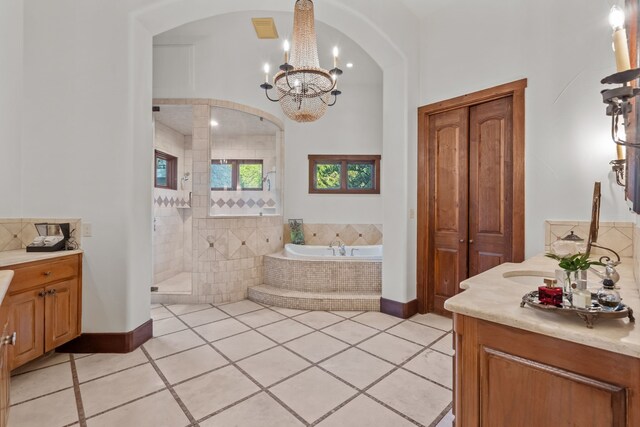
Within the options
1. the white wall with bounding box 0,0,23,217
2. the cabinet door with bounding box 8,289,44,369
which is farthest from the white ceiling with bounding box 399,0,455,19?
the cabinet door with bounding box 8,289,44,369

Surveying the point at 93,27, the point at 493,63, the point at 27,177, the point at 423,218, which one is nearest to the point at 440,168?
the point at 423,218

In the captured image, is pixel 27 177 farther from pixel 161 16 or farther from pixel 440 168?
pixel 440 168

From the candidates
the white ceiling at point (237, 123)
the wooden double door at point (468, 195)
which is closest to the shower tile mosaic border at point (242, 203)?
the white ceiling at point (237, 123)

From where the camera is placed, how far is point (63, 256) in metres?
2.31

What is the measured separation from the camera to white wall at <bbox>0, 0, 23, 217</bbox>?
2.40 m

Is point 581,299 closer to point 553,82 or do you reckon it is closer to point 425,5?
point 553,82

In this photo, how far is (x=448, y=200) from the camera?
130 inches

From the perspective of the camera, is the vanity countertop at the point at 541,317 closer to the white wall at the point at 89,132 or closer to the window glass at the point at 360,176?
the white wall at the point at 89,132

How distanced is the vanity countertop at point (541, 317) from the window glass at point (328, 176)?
391 cm

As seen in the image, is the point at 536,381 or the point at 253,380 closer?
the point at 536,381

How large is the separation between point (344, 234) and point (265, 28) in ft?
10.5

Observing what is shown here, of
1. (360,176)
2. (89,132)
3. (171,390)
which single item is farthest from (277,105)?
(171,390)

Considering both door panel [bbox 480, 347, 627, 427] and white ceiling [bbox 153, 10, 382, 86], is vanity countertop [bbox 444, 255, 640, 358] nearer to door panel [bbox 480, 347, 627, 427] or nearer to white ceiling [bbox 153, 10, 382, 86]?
door panel [bbox 480, 347, 627, 427]

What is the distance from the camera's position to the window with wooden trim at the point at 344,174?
525 cm
